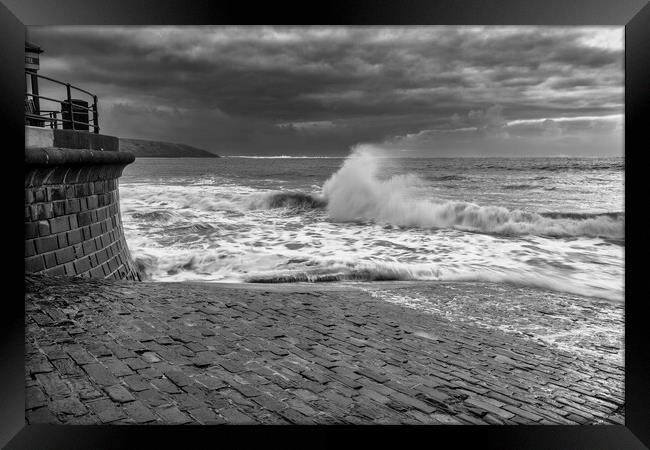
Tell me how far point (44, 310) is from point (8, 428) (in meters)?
2.08

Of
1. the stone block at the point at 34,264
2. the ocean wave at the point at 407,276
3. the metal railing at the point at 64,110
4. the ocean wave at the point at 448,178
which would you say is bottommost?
the ocean wave at the point at 407,276

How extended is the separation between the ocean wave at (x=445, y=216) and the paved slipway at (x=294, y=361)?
45.8ft

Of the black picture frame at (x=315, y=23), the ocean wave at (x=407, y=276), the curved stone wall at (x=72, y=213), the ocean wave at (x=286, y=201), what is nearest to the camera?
the black picture frame at (x=315, y=23)

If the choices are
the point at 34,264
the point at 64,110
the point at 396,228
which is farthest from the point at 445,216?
the point at 34,264

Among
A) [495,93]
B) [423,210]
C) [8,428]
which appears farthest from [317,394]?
[495,93]

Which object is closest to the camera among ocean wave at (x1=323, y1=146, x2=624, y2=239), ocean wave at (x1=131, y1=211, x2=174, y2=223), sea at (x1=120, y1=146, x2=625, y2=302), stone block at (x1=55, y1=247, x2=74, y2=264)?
stone block at (x1=55, y1=247, x2=74, y2=264)

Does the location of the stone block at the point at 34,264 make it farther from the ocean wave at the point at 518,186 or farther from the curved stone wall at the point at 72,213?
the ocean wave at the point at 518,186

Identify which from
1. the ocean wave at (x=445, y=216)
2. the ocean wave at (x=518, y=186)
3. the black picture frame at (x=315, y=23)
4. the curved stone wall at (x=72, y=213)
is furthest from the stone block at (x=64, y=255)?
the ocean wave at (x=518, y=186)

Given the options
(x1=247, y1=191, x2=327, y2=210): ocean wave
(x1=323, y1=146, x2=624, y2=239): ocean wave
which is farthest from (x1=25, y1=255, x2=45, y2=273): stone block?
(x1=247, y1=191, x2=327, y2=210): ocean wave

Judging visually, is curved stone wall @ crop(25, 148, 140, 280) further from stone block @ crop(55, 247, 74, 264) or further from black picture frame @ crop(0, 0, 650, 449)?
black picture frame @ crop(0, 0, 650, 449)

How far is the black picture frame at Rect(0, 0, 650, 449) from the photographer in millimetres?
2852

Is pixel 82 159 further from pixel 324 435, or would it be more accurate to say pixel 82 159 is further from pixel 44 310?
pixel 324 435

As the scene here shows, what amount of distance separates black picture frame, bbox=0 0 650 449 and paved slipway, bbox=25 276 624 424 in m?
0.16

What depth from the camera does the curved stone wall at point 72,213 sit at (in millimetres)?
5523
